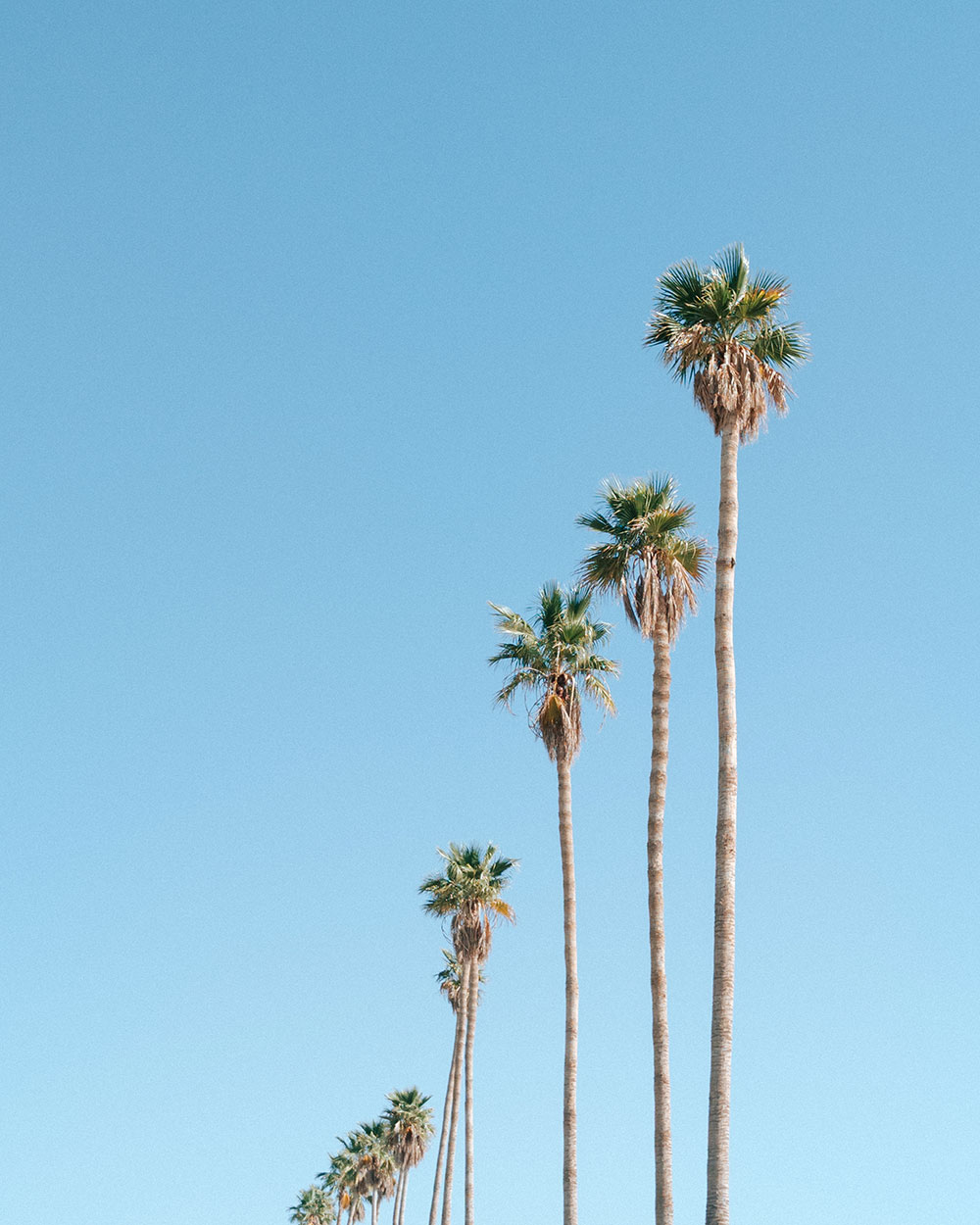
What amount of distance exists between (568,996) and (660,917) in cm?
702

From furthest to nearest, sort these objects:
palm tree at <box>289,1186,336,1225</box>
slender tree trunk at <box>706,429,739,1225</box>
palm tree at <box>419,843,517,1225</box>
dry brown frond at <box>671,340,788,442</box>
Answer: palm tree at <box>289,1186,336,1225</box>
palm tree at <box>419,843,517,1225</box>
dry brown frond at <box>671,340,788,442</box>
slender tree trunk at <box>706,429,739,1225</box>

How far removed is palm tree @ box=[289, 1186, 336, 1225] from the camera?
11944cm

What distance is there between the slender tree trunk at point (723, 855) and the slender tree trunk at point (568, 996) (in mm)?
13165

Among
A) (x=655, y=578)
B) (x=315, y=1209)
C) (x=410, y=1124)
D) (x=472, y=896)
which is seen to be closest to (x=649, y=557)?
(x=655, y=578)

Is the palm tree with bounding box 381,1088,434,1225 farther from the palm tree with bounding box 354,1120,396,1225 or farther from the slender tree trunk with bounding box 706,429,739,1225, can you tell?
the slender tree trunk with bounding box 706,429,739,1225

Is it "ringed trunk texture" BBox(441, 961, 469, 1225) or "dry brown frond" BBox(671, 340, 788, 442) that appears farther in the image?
"ringed trunk texture" BBox(441, 961, 469, 1225)

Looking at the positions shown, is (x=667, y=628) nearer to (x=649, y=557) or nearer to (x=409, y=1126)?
(x=649, y=557)

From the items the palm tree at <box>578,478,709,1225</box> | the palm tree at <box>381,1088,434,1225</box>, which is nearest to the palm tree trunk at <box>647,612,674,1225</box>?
the palm tree at <box>578,478,709,1225</box>

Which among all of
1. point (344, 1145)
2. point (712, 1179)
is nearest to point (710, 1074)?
point (712, 1179)

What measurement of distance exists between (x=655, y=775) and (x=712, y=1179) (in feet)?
37.1

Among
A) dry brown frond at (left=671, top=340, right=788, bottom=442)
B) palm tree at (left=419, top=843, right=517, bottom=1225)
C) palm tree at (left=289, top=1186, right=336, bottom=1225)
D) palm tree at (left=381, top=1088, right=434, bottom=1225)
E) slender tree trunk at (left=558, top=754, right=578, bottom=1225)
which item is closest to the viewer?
dry brown frond at (left=671, top=340, right=788, bottom=442)

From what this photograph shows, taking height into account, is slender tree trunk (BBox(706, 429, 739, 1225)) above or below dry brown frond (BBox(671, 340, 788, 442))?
below

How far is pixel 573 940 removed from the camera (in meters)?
38.0

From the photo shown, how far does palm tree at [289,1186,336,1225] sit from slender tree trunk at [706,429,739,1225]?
10581 cm
